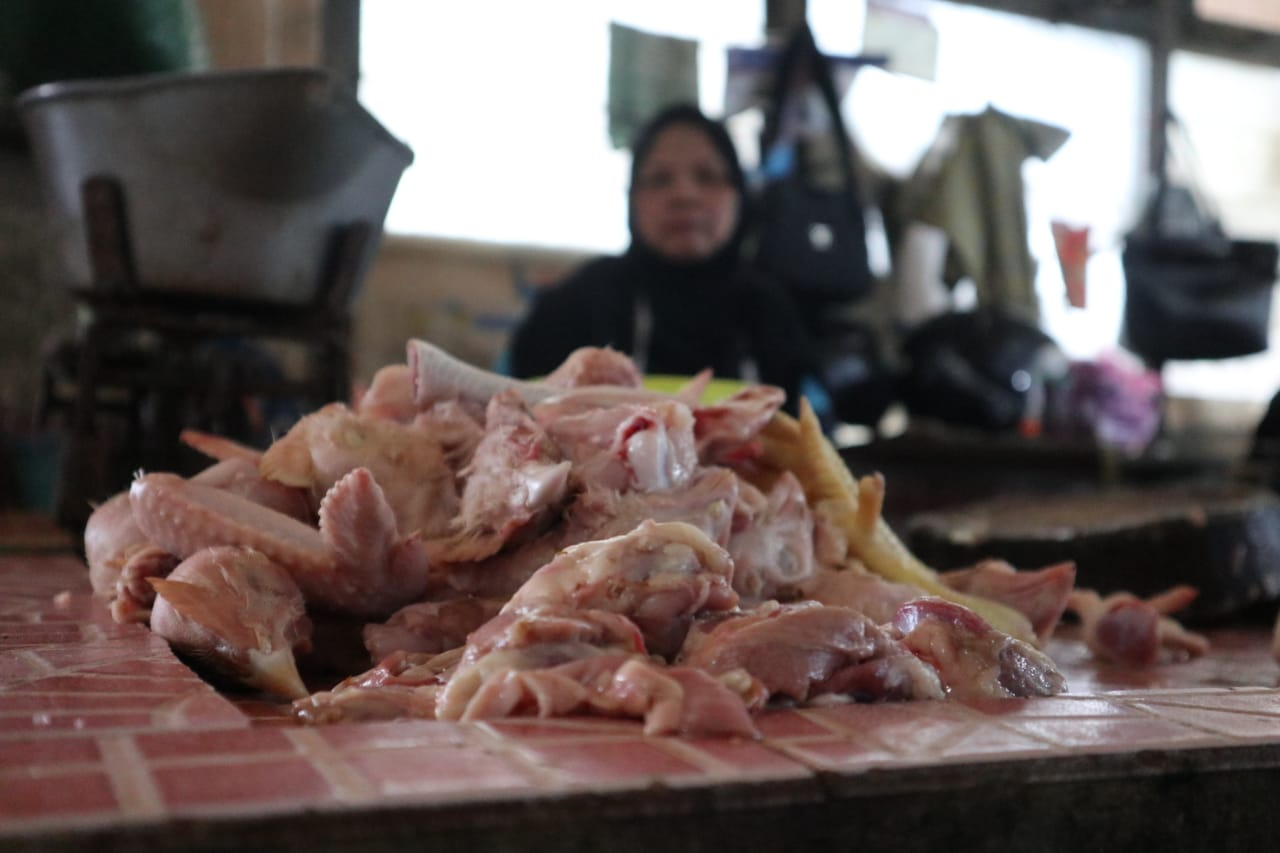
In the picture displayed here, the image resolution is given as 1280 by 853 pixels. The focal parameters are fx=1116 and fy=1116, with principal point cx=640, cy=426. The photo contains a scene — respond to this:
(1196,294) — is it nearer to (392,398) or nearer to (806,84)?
(806,84)

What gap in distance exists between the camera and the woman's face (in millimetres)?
4320

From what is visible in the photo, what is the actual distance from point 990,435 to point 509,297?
2509 millimetres

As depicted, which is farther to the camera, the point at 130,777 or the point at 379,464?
the point at 379,464

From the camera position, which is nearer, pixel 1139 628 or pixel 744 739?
pixel 744 739

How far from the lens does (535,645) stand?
37.2 inches

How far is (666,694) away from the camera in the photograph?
0.88m

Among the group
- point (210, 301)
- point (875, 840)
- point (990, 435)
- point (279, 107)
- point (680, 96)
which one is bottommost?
point (990, 435)

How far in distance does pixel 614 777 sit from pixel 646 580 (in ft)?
1.00

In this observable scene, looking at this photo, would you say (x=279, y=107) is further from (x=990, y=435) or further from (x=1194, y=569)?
(x=990, y=435)

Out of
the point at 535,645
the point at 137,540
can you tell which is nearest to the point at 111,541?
the point at 137,540

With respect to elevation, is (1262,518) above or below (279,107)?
below

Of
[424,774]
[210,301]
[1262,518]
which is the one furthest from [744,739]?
[210,301]

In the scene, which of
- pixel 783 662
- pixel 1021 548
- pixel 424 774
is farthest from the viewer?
pixel 1021 548

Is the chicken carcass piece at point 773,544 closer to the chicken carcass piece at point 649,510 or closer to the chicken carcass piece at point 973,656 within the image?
the chicken carcass piece at point 649,510
